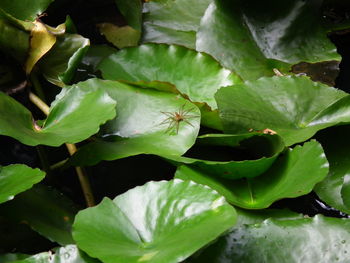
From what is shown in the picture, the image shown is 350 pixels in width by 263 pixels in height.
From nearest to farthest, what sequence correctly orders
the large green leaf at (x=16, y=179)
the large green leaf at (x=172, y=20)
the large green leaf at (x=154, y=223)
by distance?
the large green leaf at (x=154, y=223)
the large green leaf at (x=16, y=179)
the large green leaf at (x=172, y=20)

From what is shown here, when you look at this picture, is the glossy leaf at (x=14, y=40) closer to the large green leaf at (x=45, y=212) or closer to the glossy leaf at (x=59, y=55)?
the glossy leaf at (x=59, y=55)

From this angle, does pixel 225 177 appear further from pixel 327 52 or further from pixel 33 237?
pixel 327 52

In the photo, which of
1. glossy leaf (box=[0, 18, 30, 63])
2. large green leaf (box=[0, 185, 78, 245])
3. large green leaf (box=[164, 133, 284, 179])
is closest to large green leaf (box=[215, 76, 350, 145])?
large green leaf (box=[164, 133, 284, 179])

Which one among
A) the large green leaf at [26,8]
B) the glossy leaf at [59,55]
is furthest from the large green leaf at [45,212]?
the large green leaf at [26,8]

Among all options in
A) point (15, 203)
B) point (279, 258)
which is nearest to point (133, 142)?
point (15, 203)

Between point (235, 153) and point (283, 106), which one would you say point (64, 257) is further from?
point (283, 106)

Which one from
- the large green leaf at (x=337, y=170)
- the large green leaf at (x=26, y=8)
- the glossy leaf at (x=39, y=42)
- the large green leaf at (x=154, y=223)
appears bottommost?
the large green leaf at (x=337, y=170)

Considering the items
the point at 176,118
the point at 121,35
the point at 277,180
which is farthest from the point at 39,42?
the point at 277,180
